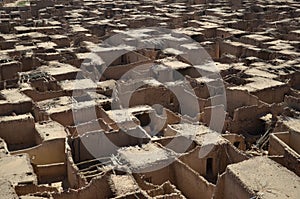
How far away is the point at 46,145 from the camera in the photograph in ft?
60.6

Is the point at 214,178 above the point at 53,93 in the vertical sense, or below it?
below

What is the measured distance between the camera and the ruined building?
15203 mm

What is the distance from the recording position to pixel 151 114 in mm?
21844

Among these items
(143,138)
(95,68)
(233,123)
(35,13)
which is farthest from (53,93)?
(35,13)

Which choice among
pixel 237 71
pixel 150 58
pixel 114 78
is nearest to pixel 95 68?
pixel 114 78

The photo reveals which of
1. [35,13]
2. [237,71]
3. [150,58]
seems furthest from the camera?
[35,13]

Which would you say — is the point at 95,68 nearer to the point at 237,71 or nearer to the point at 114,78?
the point at 114,78

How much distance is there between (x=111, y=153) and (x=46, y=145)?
285cm

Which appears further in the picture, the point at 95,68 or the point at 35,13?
the point at 35,13

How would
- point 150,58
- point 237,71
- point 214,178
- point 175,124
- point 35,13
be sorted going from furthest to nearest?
point 35,13, point 150,58, point 237,71, point 175,124, point 214,178

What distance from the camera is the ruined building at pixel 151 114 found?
15.2 metres

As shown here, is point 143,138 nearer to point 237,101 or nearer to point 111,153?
point 111,153

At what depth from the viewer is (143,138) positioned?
18.8m

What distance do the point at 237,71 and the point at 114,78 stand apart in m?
8.26
